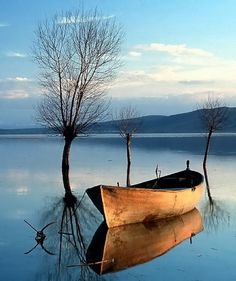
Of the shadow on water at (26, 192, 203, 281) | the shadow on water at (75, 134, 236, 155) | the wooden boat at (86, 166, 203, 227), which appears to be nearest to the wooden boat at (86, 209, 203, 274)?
the shadow on water at (26, 192, 203, 281)

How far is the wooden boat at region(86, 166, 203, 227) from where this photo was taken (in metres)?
14.4

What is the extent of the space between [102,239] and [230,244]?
362 centimetres

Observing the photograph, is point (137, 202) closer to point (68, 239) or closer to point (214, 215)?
point (68, 239)

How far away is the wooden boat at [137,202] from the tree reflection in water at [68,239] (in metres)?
0.96

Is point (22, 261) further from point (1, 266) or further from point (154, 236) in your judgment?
point (154, 236)

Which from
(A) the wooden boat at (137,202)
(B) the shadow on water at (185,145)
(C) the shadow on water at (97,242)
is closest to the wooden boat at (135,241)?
(C) the shadow on water at (97,242)

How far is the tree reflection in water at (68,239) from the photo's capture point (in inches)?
407

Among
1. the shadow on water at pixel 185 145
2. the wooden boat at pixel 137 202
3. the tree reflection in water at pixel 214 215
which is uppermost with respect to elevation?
the wooden boat at pixel 137 202

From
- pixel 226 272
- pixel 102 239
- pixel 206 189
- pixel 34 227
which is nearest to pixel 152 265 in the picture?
pixel 226 272

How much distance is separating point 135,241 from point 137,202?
194 centimetres

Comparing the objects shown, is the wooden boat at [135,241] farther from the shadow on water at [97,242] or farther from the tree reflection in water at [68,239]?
the tree reflection in water at [68,239]

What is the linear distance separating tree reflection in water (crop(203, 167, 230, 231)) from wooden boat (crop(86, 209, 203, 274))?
12.6 inches

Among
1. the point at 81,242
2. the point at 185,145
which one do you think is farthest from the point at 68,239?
the point at 185,145

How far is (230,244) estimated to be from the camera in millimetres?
12984
